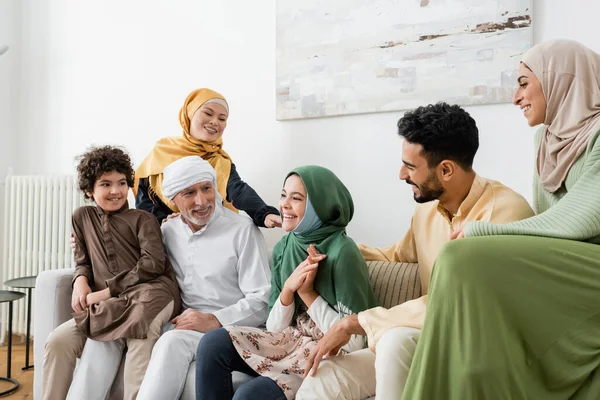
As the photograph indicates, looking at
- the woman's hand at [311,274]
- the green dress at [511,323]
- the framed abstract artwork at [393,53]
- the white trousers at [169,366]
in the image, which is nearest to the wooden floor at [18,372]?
the white trousers at [169,366]

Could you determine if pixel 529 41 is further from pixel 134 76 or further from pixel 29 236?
pixel 29 236

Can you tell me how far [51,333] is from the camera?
2244mm

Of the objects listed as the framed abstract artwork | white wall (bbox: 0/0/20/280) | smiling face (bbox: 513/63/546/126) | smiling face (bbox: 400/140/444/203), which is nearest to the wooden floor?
white wall (bbox: 0/0/20/280)

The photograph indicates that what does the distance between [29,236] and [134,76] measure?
1.29 metres

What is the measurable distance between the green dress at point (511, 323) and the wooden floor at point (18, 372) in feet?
7.73

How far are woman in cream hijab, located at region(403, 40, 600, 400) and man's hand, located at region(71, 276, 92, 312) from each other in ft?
4.90

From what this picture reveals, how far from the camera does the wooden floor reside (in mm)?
2838

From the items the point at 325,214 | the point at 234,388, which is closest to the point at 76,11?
the point at 325,214

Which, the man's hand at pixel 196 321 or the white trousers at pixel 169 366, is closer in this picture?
the white trousers at pixel 169 366

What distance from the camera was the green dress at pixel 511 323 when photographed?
121 centimetres

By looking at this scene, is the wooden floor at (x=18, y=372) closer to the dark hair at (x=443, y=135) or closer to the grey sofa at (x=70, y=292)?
the grey sofa at (x=70, y=292)

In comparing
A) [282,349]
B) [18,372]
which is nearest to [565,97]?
[282,349]

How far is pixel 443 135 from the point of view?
5.60 feet

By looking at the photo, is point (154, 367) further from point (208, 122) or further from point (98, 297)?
point (208, 122)
